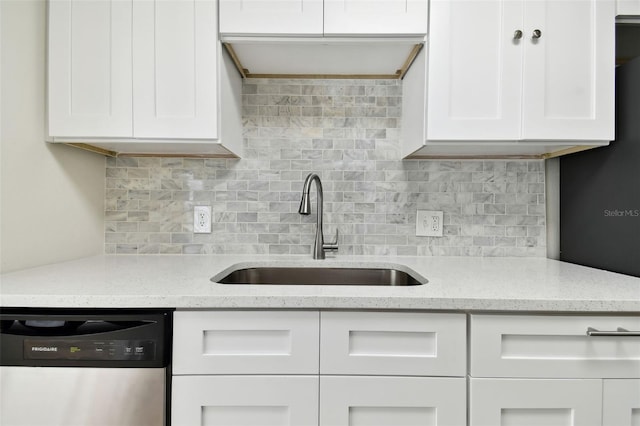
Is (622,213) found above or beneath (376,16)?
beneath

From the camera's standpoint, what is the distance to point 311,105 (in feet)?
5.42

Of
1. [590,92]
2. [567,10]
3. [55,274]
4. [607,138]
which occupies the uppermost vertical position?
[567,10]

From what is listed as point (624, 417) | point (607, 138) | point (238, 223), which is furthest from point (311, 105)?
point (624, 417)

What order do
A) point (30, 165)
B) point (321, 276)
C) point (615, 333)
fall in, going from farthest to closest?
point (321, 276), point (30, 165), point (615, 333)

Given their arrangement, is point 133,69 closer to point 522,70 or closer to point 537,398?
point 522,70

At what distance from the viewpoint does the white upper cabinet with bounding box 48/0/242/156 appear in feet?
4.15

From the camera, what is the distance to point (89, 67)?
50.1 inches

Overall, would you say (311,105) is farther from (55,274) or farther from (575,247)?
(575,247)

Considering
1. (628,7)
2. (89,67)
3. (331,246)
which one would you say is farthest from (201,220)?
(628,7)

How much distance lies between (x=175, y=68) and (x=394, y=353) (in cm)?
120

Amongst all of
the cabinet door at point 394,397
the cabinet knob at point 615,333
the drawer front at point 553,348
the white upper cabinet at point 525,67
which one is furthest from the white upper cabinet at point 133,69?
the cabinet knob at point 615,333

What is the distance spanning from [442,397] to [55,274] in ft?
4.07

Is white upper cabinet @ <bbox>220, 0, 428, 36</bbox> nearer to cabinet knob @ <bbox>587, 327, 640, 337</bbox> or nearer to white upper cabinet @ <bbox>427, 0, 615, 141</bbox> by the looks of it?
white upper cabinet @ <bbox>427, 0, 615, 141</bbox>

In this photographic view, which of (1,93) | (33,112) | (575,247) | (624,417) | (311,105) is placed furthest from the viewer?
(311,105)
